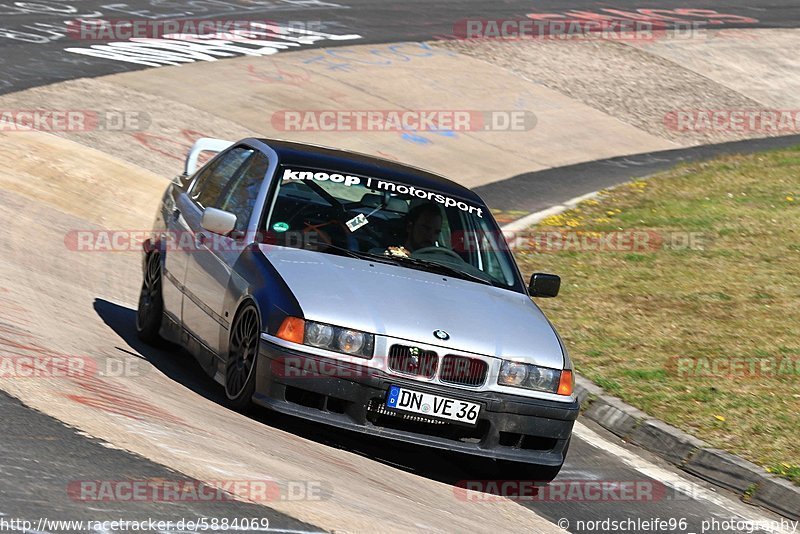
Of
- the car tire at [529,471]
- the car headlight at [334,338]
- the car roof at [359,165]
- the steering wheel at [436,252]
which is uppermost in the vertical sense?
the car roof at [359,165]

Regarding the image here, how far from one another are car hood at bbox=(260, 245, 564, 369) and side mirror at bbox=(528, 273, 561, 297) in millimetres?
522

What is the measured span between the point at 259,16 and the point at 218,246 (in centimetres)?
2006

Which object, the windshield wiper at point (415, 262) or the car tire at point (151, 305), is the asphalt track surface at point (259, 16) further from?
the windshield wiper at point (415, 262)

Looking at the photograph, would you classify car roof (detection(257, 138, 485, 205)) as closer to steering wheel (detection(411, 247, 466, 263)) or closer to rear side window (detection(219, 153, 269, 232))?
rear side window (detection(219, 153, 269, 232))

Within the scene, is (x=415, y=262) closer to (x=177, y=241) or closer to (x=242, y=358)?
(x=242, y=358)

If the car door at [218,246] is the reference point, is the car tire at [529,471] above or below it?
below

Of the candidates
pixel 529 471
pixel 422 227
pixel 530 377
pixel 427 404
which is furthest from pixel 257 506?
pixel 422 227

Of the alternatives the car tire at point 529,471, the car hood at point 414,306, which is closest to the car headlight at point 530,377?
the car hood at point 414,306

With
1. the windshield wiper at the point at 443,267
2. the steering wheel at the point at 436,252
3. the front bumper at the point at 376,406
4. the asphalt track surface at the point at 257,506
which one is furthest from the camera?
the steering wheel at the point at 436,252

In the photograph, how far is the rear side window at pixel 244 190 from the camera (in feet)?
27.6

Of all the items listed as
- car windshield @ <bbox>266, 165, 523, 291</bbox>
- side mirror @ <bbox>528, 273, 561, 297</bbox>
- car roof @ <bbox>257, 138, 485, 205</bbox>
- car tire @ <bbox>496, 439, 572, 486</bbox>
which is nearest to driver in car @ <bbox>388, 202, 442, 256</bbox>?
car windshield @ <bbox>266, 165, 523, 291</bbox>

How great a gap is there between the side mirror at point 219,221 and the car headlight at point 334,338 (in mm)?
1235

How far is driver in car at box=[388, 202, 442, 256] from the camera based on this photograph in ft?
27.5

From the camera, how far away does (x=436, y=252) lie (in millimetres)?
8398
